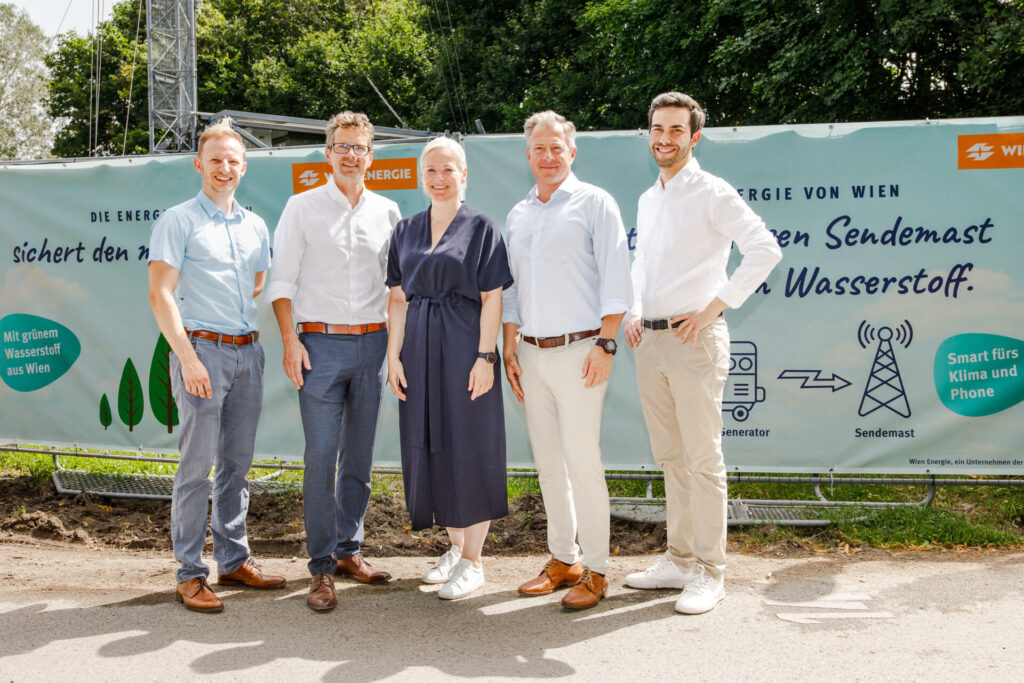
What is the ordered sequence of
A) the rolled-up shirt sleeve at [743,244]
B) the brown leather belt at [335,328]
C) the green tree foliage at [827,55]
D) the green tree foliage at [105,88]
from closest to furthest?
the rolled-up shirt sleeve at [743,244] < the brown leather belt at [335,328] < the green tree foliage at [827,55] < the green tree foliage at [105,88]

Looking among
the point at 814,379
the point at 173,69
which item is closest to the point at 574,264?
the point at 814,379

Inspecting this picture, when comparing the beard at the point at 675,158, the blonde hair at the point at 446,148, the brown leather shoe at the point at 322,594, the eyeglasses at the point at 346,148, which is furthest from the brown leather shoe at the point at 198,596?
the beard at the point at 675,158

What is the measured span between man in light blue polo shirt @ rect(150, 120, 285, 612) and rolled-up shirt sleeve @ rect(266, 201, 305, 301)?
184 mm

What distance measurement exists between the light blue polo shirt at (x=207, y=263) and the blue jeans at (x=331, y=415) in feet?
1.17

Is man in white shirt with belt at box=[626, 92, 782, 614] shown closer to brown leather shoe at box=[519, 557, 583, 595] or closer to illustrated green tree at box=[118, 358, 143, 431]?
brown leather shoe at box=[519, 557, 583, 595]

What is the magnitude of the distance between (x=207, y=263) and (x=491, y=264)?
132 cm

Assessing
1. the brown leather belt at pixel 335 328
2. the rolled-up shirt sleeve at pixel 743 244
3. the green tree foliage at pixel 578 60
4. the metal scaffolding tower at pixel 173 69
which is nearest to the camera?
the rolled-up shirt sleeve at pixel 743 244

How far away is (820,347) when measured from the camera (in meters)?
5.12

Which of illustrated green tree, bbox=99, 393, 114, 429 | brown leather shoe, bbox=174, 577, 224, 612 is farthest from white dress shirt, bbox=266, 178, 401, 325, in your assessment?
illustrated green tree, bbox=99, 393, 114, 429

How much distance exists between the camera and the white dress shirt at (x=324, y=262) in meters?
4.09

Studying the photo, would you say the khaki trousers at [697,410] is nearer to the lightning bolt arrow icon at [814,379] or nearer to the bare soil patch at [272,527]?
the bare soil patch at [272,527]

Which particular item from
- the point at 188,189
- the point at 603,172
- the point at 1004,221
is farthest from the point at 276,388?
the point at 1004,221

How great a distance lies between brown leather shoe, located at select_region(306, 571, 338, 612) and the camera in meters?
3.93

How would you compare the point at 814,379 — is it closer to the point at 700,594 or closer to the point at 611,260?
the point at 700,594
